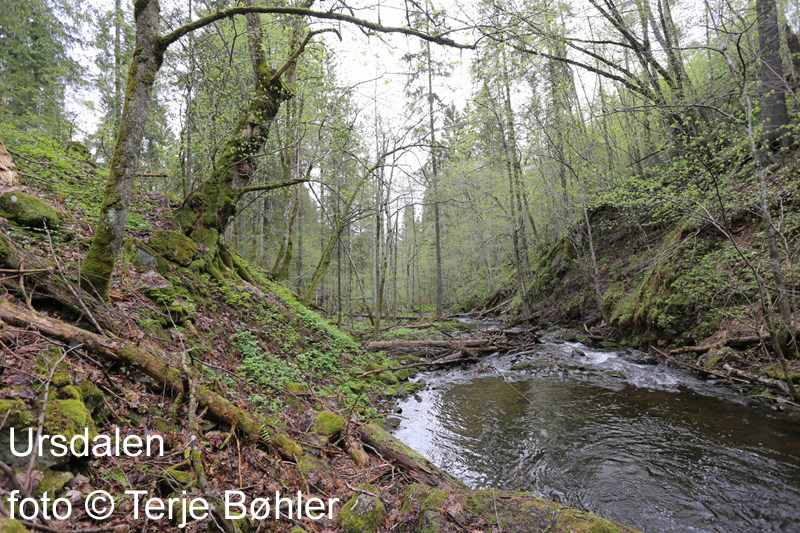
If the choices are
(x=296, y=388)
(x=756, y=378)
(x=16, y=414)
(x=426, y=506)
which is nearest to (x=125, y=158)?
(x=16, y=414)

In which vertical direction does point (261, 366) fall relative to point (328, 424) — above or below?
above

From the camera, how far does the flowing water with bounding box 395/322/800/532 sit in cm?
381

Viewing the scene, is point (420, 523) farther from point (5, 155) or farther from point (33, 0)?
point (33, 0)

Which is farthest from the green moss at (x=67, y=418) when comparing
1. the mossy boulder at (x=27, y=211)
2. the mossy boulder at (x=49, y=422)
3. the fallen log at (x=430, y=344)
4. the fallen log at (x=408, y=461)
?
the fallen log at (x=430, y=344)

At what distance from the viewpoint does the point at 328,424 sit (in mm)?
4559

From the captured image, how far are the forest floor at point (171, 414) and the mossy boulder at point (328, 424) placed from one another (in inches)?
0.7

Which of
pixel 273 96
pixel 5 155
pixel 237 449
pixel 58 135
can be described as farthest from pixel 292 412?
pixel 58 135

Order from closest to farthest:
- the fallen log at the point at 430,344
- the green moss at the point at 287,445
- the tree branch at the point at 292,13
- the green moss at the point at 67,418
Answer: the green moss at the point at 67,418
the tree branch at the point at 292,13
the green moss at the point at 287,445
the fallen log at the point at 430,344

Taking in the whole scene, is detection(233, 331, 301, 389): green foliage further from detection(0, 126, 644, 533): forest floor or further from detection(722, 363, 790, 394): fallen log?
detection(722, 363, 790, 394): fallen log

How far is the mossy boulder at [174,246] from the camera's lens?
20.4ft

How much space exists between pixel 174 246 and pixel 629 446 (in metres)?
8.53

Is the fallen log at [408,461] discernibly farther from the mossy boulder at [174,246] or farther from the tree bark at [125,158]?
the mossy boulder at [174,246]

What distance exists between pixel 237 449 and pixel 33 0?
2057cm

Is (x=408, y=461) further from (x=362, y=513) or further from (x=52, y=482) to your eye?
(x=52, y=482)
